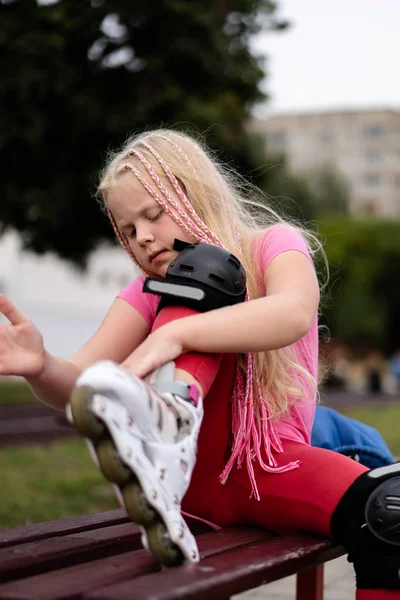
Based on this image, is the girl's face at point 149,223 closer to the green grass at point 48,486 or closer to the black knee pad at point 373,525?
the black knee pad at point 373,525

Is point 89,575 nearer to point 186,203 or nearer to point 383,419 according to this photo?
point 186,203

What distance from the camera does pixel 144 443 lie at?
1617 millimetres

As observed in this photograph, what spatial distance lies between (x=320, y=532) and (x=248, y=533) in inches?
7.2

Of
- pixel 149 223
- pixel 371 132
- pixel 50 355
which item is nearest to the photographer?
pixel 50 355

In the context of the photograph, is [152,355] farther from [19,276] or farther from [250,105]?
[19,276]

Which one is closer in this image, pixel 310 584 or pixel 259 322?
pixel 259 322

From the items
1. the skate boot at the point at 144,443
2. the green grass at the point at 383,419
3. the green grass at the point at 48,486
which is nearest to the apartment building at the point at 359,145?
the green grass at the point at 383,419

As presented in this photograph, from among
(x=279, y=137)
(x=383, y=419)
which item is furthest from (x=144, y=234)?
(x=279, y=137)

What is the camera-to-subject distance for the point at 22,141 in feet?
36.7

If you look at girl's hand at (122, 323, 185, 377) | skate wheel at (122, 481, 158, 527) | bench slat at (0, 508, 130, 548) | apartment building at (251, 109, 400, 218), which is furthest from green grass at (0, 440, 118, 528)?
apartment building at (251, 109, 400, 218)

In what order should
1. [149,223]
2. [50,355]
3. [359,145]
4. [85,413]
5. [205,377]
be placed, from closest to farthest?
1. [85,413]
2. [205,377]
3. [50,355]
4. [149,223]
5. [359,145]

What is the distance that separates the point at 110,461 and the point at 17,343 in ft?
1.80

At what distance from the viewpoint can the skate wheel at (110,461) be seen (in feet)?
5.00

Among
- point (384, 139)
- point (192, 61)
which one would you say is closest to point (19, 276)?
point (192, 61)
